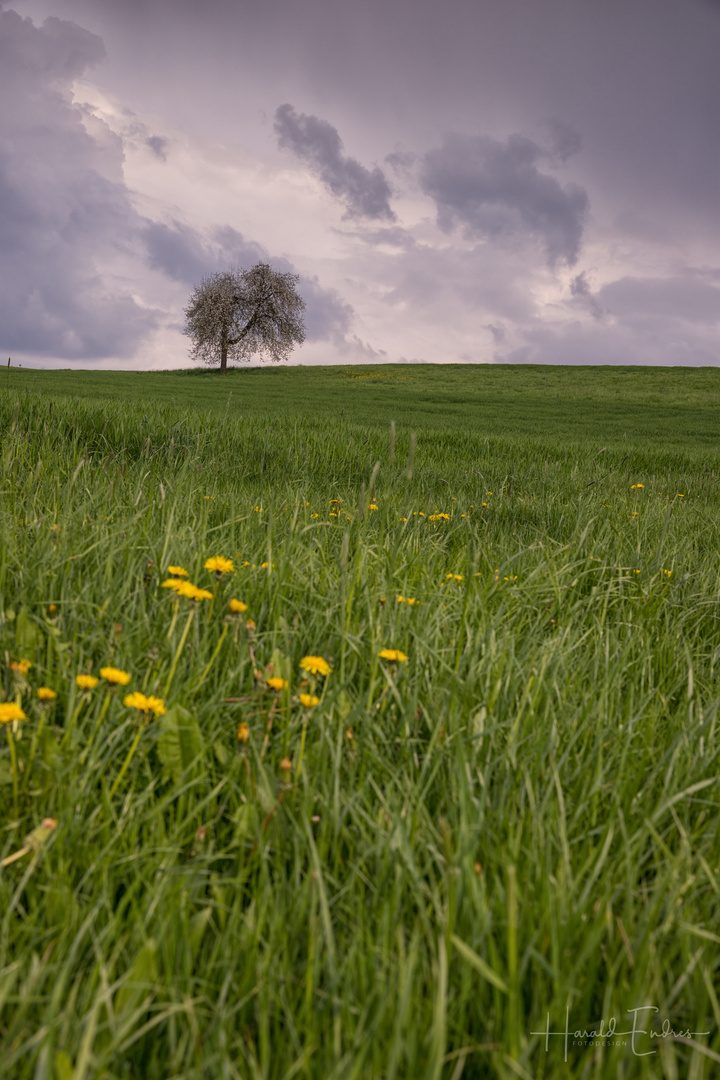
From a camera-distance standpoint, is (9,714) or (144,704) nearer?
(9,714)

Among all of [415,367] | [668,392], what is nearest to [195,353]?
[415,367]

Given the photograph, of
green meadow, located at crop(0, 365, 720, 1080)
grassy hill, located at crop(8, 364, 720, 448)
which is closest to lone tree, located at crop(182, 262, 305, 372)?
grassy hill, located at crop(8, 364, 720, 448)

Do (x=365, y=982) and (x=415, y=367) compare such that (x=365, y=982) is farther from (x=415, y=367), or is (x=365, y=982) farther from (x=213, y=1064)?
(x=415, y=367)

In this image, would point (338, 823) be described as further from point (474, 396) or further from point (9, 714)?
point (474, 396)

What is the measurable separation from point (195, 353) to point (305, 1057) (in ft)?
200

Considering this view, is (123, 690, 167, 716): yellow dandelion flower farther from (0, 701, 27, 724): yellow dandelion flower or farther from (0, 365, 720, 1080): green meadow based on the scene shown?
(0, 701, 27, 724): yellow dandelion flower

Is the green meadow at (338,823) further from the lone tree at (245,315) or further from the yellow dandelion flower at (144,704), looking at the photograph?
the lone tree at (245,315)

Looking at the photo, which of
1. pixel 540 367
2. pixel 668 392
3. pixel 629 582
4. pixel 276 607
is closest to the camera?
pixel 276 607

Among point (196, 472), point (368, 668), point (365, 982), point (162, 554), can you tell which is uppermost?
point (196, 472)

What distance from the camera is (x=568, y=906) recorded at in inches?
Answer: 39.7

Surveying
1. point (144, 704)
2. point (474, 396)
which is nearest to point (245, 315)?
point (474, 396)

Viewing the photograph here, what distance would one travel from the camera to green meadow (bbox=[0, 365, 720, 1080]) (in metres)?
0.84

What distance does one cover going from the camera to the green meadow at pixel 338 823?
0.84m

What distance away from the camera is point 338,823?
3.76 feet
